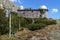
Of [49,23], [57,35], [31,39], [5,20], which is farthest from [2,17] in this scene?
[49,23]

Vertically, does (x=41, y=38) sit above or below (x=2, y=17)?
below

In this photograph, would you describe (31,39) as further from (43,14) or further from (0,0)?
(43,14)

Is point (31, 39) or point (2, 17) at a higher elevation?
point (2, 17)

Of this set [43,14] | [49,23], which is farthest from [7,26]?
[43,14]

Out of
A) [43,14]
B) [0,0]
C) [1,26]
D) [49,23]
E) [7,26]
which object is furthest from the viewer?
[43,14]

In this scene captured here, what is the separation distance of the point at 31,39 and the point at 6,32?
6840 millimetres

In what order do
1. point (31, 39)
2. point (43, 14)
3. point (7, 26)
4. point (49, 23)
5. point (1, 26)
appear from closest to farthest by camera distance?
point (31, 39) < point (1, 26) < point (7, 26) < point (49, 23) < point (43, 14)

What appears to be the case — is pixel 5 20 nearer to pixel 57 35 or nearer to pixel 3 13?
pixel 3 13

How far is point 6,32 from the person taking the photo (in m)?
34.0

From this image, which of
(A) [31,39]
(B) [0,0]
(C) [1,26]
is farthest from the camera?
(B) [0,0]

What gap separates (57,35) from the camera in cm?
3309

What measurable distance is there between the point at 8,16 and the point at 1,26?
129 inches

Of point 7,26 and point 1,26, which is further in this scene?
point 7,26

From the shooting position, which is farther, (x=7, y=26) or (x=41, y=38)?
(x=7, y=26)
